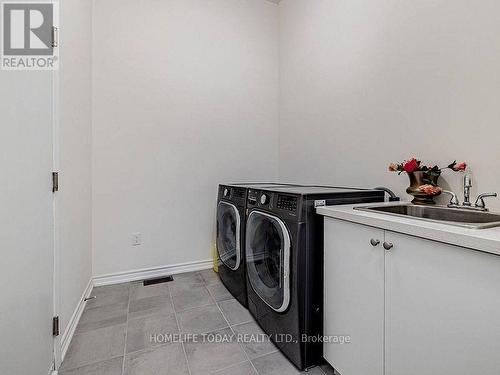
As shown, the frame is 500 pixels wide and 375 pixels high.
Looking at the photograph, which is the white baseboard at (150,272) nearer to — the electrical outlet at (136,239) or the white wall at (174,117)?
the white wall at (174,117)

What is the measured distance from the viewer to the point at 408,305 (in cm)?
89

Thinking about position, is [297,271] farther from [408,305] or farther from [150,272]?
[150,272]

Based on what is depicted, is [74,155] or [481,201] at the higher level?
[74,155]

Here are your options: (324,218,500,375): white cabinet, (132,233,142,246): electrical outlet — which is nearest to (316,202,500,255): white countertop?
(324,218,500,375): white cabinet

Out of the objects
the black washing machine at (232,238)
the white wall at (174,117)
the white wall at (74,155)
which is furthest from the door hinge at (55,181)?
the black washing machine at (232,238)

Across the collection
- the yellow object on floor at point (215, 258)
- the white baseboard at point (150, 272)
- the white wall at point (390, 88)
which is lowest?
the white baseboard at point (150, 272)

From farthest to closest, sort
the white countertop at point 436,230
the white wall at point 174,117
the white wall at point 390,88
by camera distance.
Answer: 1. the white wall at point 174,117
2. the white wall at point 390,88
3. the white countertop at point 436,230

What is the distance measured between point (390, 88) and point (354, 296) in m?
1.35

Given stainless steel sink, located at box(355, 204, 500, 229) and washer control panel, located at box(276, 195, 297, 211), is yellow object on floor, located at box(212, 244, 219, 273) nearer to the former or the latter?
washer control panel, located at box(276, 195, 297, 211)

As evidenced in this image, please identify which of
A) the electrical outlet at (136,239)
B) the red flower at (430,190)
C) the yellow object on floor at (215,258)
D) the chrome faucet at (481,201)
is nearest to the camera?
the chrome faucet at (481,201)

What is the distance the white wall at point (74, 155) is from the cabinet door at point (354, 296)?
1.43 meters

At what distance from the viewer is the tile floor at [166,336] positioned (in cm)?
132

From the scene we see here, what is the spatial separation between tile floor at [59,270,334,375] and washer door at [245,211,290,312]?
0.29 metres

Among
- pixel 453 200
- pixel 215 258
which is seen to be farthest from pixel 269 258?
pixel 215 258
